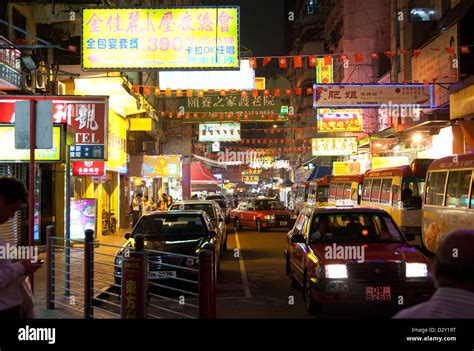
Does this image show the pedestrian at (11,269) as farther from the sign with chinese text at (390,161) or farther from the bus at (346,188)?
the sign with chinese text at (390,161)

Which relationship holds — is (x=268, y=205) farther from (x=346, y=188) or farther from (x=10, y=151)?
(x=10, y=151)

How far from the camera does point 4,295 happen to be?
4.02m

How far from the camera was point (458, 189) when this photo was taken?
14.3m

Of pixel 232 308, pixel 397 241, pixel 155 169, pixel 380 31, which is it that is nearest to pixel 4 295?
pixel 232 308

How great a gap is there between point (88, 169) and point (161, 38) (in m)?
6.64

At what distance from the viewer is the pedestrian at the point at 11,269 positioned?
4008mm

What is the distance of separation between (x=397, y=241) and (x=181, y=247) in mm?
4270

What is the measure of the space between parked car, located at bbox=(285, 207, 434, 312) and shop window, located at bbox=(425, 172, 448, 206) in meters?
5.79

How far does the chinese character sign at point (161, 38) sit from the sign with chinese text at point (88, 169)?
5.72 meters

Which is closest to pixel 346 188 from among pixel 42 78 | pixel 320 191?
pixel 320 191

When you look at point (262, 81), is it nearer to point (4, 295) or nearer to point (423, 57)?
point (423, 57)

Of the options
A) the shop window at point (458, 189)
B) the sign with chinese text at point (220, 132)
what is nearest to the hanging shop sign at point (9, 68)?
the shop window at point (458, 189)

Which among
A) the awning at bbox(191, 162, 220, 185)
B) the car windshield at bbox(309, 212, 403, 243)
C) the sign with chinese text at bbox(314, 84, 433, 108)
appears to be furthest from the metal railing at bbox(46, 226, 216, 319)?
the awning at bbox(191, 162, 220, 185)

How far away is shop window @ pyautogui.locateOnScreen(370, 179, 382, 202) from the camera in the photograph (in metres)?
22.8
